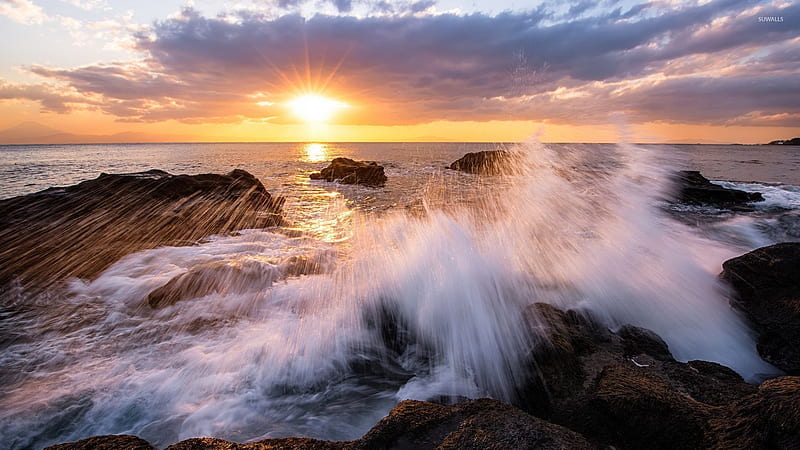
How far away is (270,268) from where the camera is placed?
7.46m

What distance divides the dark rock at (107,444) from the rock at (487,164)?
31713 millimetres

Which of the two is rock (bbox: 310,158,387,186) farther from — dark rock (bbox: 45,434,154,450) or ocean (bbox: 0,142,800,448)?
dark rock (bbox: 45,434,154,450)

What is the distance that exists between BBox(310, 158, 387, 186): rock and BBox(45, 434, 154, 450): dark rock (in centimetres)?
2374

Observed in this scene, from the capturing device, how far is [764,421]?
2.31 m

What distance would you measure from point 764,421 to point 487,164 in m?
35.6

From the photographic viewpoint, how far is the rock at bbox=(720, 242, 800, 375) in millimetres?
4570

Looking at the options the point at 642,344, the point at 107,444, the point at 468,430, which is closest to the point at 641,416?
the point at 468,430

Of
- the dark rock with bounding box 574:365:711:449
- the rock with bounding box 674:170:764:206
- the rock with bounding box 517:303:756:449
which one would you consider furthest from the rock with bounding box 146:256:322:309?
the rock with bounding box 674:170:764:206

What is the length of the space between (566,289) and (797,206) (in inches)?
735

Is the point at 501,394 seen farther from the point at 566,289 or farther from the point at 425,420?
the point at 566,289

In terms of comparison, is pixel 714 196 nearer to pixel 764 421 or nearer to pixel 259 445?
pixel 764 421

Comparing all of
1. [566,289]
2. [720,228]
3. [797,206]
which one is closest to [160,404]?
[566,289]

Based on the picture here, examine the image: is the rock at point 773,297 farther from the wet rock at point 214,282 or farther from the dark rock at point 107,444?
the wet rock at point 214,282

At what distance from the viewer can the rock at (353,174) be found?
2724cm
